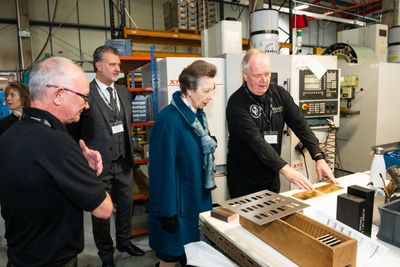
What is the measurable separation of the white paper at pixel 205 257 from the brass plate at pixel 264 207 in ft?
0.64

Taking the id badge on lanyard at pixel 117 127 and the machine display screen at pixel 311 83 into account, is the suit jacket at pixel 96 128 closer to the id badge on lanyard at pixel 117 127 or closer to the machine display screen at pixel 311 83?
the id badge on lanyard at pixel 117 127

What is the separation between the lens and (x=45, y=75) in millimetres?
1026

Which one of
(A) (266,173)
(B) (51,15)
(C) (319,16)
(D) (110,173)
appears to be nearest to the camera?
(A) (266,173)

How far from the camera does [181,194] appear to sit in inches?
62.0

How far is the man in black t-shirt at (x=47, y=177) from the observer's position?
953 millimetres

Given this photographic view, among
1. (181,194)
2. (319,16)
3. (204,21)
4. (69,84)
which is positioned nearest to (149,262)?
(181,194)

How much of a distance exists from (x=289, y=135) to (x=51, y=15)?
6012 mm

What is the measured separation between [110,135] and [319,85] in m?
2.21

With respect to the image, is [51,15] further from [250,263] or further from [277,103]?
[250,263]

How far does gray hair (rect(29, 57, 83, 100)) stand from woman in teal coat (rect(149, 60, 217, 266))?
0.59 meters

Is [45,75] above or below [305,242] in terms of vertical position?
above

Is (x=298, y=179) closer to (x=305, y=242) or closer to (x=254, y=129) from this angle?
(x=254, y=129)

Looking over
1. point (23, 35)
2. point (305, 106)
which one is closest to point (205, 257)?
point (305, 106)

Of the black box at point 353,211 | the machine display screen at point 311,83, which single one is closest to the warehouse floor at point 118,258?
the black box at point 353,211
